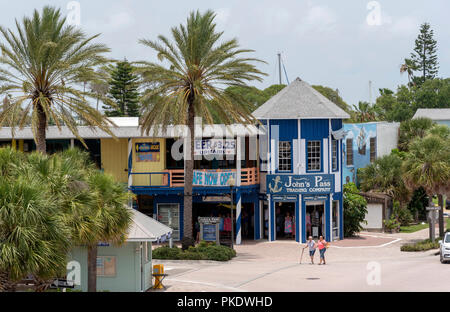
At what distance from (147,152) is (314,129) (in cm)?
967

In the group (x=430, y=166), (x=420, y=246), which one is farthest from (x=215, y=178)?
(x=430, y=166)

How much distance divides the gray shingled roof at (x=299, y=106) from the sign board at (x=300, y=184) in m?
3.34

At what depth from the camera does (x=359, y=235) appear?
44375mm

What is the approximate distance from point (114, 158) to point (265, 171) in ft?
29.6

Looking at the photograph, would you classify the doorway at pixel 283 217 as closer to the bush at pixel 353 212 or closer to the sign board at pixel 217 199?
the sign board at pixel 217 199

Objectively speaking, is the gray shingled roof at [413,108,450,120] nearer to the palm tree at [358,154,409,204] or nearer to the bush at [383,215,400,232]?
the palm tree at [358,154,409,204]

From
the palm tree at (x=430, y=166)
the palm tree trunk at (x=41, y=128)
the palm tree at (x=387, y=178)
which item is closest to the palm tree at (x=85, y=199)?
the palm tree trunk at (x=41, y=128)

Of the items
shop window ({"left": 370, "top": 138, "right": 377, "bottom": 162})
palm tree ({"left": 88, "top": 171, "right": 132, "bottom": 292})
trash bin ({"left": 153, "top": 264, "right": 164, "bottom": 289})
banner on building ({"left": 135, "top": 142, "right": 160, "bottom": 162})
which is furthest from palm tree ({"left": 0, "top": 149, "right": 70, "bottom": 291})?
shop window ({"left": 370, "top": 138, "right": 377, "bottom": 162})

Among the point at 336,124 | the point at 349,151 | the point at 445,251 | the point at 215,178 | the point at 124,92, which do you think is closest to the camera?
the point at 445,251

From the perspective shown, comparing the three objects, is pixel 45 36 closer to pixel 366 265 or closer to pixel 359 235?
pixel 366 265

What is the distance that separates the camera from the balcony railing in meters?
40.2

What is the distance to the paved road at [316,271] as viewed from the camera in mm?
25844

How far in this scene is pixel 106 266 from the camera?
25391mm

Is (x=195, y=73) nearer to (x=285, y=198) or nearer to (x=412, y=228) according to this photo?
(x=285, y=198)
